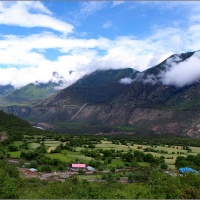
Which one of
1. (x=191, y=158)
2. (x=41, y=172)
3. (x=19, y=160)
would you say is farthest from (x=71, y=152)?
(x=191, y=158)

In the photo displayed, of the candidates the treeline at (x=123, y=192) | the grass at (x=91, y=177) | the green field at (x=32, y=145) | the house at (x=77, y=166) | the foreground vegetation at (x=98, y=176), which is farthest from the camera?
the green field at (x=32, y=145)

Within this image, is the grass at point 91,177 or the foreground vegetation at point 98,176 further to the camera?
the grass at point 91,177

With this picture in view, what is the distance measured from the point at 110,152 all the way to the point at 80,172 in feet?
85.3

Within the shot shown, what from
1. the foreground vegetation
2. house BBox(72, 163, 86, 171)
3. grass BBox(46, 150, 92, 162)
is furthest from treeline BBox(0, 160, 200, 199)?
grass BBox(46, 150, 92, 162)

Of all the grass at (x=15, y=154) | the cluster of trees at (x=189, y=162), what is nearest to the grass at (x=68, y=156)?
the grass at (x=15, y=154)

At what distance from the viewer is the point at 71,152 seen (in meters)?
104

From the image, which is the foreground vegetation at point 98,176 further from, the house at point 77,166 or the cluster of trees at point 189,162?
the house at point 77,166

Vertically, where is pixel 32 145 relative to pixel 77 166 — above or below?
above

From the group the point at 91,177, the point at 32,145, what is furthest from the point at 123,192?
the point at 32,145

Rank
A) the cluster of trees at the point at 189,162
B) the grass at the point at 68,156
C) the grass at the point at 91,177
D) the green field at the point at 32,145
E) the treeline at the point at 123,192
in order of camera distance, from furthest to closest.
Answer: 1. the green field at the point at 32,145
2. the grass at the point at 68,156
3. the cluster of trees at the point at 189,162
4. the grass at the point at 91,177
5. the treeline at the point at 123,192

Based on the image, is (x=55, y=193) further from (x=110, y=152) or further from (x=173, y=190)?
(x=110, y=152)

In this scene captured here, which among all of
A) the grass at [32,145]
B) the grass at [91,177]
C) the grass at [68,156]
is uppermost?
the grass at [32,145]

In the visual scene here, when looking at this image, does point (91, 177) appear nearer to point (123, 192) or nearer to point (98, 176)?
point (98, 176)

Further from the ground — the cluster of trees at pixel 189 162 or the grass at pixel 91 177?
the cluster of trees at pixel 189 162
